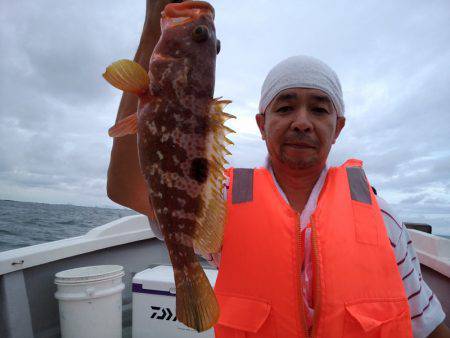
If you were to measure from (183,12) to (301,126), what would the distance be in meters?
1.10

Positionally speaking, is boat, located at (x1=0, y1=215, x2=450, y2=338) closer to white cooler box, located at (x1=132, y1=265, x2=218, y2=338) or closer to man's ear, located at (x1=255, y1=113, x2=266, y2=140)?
white cooler box, located at (x1=132, y1=265, x2=218, y2=338)

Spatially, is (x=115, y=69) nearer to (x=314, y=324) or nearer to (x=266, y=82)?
(x=266, y=82)

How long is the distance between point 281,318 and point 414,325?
1084 millimetres

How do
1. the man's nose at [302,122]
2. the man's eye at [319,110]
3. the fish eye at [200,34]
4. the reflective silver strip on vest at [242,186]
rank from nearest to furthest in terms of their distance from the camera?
the fish eye at [200,34]
the man's nose at [302,122]
the man's eye at [319,110]
the reflective silver strip on vest at [242,186]

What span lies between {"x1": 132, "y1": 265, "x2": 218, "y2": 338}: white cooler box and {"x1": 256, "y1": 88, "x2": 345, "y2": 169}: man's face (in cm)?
223

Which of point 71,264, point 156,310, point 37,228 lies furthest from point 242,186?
point 37,228

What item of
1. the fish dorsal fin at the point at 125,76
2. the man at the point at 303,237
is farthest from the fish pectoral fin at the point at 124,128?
the man at the point at 303,237

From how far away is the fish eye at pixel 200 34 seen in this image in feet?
5.64

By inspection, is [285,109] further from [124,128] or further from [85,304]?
[85,304]

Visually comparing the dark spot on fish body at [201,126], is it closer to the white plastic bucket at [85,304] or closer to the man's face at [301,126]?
the man's face at [301,126]

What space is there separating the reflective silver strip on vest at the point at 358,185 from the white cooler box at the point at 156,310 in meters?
2.10

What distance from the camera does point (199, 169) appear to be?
163cm

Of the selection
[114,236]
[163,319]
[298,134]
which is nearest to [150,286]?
[163,319]

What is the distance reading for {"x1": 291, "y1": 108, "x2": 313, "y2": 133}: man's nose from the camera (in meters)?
2.38
